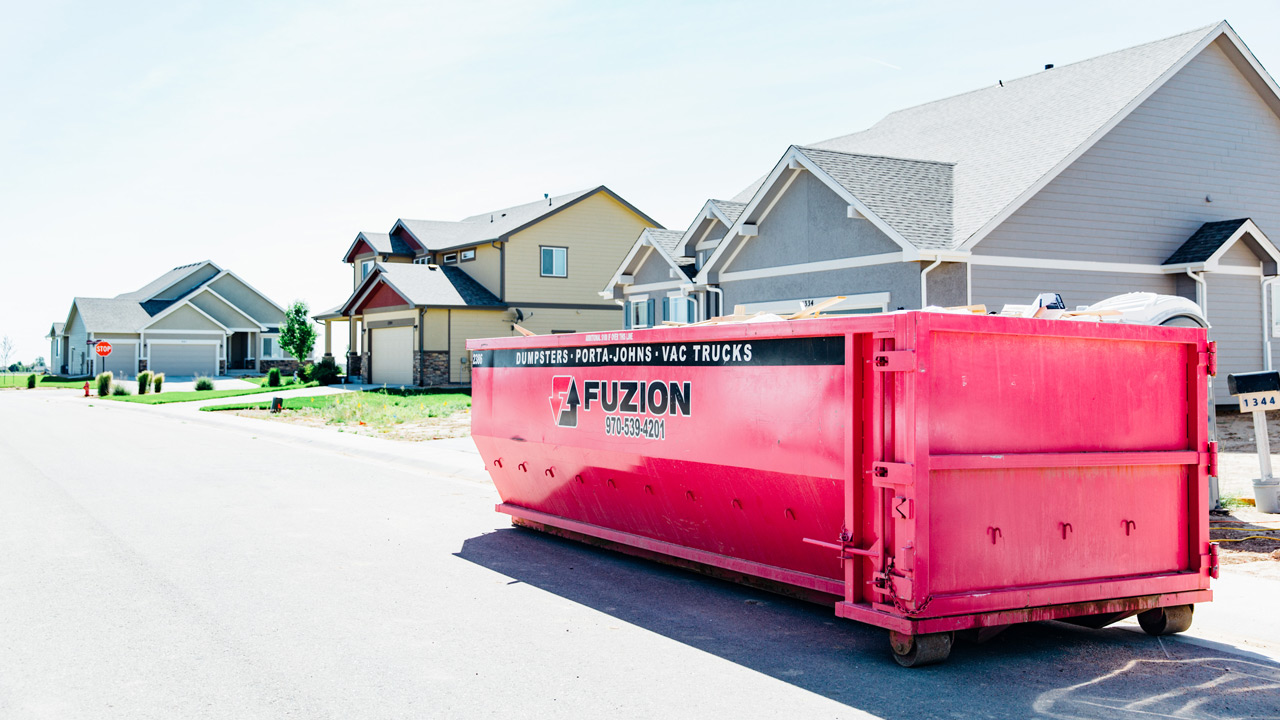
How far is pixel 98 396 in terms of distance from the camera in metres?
41.2

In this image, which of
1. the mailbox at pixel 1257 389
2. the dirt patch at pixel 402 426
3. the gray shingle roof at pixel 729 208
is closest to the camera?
the mailbox at pixel 1257 389

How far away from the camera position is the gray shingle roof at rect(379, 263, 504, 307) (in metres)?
37.5

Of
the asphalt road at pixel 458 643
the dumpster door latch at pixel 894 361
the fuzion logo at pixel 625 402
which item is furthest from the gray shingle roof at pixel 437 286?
the dumpster door latch at pixel 894 361

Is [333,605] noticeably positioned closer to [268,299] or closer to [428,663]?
[428,663]

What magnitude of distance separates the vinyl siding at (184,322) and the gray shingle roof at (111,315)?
76 cm

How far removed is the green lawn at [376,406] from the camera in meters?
24.0

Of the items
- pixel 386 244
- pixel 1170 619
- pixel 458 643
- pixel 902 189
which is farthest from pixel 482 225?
pixel 1170 619

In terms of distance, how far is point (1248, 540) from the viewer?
338 inches

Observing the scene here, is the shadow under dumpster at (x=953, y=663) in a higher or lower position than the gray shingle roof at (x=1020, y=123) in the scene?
lower

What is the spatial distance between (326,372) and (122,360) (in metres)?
24.7

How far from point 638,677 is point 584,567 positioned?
291cm

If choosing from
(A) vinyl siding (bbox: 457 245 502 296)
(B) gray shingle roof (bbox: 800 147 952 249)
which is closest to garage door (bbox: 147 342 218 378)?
(A) vinyl siding (bbox: 457 245 502 296)

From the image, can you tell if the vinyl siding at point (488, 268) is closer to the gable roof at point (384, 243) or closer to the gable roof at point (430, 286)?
the gable roof at point (430, 286)

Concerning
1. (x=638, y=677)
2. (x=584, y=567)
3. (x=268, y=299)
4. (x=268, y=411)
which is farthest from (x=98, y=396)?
(x=638, y=677)
